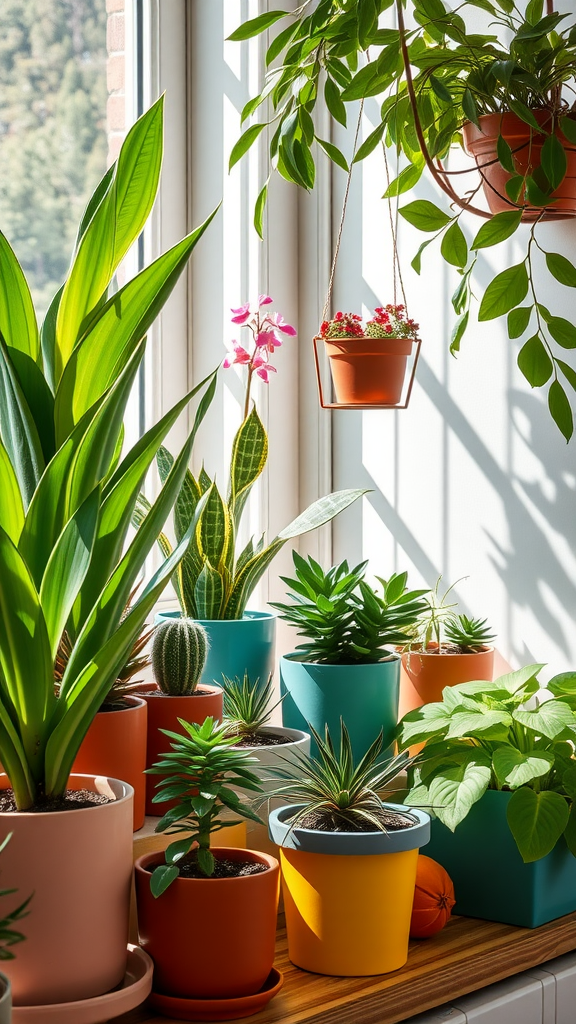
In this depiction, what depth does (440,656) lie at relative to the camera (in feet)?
4.51

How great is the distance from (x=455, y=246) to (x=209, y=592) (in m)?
0.53

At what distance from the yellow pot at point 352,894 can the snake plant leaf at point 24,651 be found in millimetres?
270

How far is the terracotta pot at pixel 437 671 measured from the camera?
1374 mm

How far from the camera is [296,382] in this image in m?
1.78

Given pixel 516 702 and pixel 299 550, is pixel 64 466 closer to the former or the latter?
pixel 516 702

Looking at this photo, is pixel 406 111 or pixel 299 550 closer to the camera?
pixel 406 111

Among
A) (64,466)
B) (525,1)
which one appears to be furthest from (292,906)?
(525,1)

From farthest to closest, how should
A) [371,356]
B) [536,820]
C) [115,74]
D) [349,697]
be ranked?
[115,74], [371,356], [349,697], [536,820]

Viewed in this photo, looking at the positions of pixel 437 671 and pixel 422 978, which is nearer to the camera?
pixel 422 978

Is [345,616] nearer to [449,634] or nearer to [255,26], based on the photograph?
[449,634]

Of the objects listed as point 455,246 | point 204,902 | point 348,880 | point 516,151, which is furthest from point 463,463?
point 204,902

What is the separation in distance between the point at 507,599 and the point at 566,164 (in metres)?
0.58

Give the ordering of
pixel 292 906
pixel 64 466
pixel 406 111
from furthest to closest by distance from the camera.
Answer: pixel 406 111
pixel 292 906
pixel 64 466

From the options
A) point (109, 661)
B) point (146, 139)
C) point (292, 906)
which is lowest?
point (292, 906)
